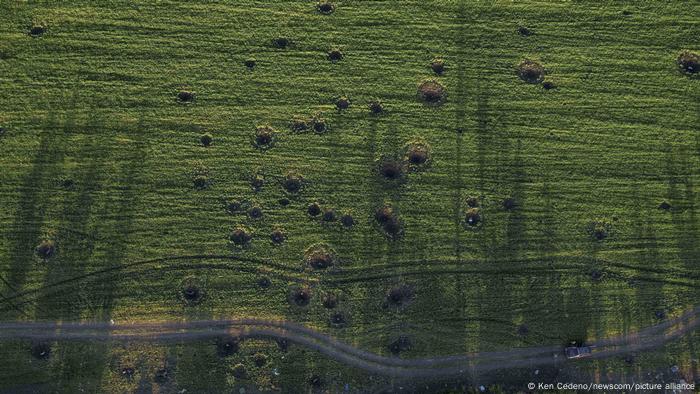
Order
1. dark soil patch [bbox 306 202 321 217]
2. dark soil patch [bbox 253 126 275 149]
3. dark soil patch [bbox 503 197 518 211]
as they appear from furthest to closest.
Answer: dark soil patch [bbox 253 126 275 149]
dark soil patch [bbox 503 197 518 211]
dark soil patch [bbox 306 202 321 217]

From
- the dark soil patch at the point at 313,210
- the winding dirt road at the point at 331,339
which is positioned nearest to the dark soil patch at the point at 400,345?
the winding dirt road at the point at 331,339

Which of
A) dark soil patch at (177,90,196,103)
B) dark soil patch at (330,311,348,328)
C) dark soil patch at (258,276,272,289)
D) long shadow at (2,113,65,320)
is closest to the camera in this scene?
long shadow at (2,113,65,320)

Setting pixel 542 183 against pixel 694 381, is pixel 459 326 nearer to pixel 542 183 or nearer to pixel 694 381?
pixel 542 183

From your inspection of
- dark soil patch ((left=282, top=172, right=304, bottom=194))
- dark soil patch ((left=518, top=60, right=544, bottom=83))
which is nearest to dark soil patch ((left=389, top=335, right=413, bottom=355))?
dark soil patch ((left=282, top=172, right=304, bottom=194))

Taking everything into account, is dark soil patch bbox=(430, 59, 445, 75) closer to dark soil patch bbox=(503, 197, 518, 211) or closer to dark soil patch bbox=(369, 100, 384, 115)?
dark soil patch bbox=(369, 100, 384, 115)

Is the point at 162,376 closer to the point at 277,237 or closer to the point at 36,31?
the point at 277,237

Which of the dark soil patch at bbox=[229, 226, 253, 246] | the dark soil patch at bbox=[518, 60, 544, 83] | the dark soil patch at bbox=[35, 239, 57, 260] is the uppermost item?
the dark soil patch at bbox=[518, 60, 544, 83]

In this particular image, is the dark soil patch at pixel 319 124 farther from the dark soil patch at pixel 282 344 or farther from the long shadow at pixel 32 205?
the long shadow at pixel 32 205
